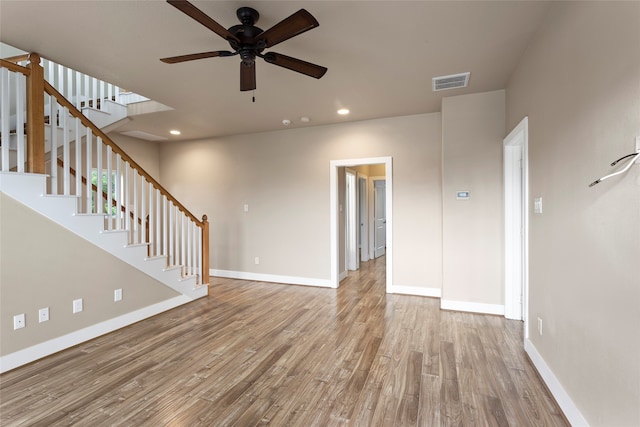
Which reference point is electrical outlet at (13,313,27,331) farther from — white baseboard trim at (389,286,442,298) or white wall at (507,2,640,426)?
white baseboard trim at (389,286,442,298)

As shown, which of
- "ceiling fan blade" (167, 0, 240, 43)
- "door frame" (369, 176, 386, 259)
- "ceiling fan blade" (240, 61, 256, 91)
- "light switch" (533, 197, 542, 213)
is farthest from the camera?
"door frame" (369, 176, 386, 259)

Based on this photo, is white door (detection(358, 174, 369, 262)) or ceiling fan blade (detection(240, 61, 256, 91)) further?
white door (detection(358, 174, 369, 262))

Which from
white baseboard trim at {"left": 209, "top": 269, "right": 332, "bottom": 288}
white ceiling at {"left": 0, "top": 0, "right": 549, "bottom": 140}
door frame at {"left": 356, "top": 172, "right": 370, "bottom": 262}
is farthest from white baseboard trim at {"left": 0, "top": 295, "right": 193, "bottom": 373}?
door frame at {"left": 356, "top": 172, "right": 370, "bottom": 262}

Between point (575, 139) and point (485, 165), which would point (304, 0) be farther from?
point (485, 165)

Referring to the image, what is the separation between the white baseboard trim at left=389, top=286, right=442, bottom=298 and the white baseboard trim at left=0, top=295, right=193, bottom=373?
124 inches

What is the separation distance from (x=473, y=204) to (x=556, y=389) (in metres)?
2.18

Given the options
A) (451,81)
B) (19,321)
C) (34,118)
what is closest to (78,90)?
(34,118)

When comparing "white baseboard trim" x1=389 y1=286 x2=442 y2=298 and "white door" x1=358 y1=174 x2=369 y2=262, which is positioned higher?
"white door" x1=358 y1=174 x2=369 y2=262

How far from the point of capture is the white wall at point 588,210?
133cm

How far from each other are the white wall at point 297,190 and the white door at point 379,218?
2952 millimetres

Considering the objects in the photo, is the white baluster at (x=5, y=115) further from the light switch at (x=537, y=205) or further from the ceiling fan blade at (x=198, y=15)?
the light switch at (x=537, y=205)

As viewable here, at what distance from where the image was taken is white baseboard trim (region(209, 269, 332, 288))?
5.12m

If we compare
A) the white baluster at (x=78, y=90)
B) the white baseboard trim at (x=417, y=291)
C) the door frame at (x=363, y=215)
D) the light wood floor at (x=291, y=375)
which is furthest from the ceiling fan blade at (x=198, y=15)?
the door frame at (x=363, y=215)

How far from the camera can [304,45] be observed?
8.52 feet
